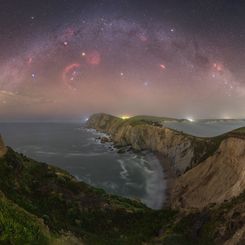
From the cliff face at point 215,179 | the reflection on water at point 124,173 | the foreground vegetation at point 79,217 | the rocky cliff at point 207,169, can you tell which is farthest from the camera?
the reflection on water at point 124,173

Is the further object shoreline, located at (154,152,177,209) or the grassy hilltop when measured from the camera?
shoreline, located at (154,152,177,209)

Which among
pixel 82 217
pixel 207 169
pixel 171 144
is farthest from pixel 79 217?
pixel 171 144

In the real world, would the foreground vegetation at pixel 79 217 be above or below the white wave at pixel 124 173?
above

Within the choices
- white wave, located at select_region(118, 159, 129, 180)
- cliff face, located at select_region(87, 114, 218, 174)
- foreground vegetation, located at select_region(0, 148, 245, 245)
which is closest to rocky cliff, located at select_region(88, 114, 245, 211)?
cliff face, located at select_region(87, 114, 218, 174)

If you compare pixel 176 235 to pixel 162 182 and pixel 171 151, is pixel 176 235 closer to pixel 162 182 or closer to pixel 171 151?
pixel 162 182

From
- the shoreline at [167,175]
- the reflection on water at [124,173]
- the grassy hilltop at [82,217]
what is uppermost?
the grassy hilltop at [82,217]

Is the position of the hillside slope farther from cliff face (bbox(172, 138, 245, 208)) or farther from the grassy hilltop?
cliff face (bbox(172, 138, 245, 208))

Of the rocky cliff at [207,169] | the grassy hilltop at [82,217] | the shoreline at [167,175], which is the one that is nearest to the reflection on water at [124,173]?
the shoreline at [167,175]

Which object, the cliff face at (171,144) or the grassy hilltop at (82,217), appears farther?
the cliff face at (171,144)

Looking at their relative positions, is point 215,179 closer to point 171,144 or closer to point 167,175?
point 167,175

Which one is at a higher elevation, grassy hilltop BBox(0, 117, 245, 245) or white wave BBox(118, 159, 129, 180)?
grassy hilltop BBox(0, 117, 245, 245)

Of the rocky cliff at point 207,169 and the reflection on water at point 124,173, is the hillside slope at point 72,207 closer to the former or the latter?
Answer: the rocky cliff at point 207,169

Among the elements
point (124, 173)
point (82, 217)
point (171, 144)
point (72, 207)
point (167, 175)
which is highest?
point (171, 144)
